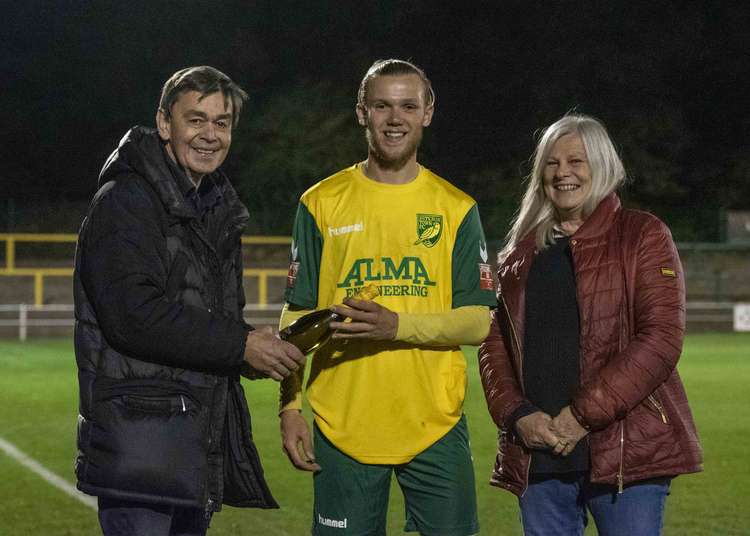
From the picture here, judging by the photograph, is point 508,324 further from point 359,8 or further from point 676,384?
point 359,8

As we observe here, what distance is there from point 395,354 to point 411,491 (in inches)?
17.4

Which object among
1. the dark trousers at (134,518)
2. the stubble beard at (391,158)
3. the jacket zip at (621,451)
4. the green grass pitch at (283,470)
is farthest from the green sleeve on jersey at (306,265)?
the green grass pitch at (283,470)

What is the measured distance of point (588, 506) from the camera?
383cm

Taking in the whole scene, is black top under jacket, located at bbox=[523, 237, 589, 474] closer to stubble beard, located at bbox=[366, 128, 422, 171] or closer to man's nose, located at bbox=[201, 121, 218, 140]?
stubble beard, located at bbox=[366, 128, 422, 171]

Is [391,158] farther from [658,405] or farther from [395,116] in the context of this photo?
[658,405]

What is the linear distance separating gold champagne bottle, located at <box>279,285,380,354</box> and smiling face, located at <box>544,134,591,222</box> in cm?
73

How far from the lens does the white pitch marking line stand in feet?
24.8

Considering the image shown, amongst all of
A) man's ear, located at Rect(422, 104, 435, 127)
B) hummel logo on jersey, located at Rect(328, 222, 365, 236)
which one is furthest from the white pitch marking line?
man's ear, located at Rect(422, 104, 435, 127)

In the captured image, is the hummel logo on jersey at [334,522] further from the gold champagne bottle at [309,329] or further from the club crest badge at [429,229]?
the club crest badge at [429,229]

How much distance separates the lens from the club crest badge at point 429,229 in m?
4.01

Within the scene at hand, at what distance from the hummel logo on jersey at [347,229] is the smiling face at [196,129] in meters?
0.55

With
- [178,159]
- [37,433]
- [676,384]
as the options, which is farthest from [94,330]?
[37,433]

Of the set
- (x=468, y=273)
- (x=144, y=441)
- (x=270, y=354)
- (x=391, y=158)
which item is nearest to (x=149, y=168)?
(x=270, y=354)

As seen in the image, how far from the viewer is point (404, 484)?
4.05m
